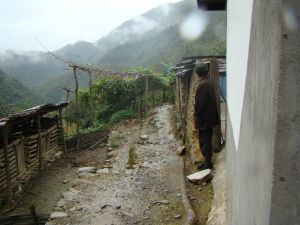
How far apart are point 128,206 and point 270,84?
6.34m

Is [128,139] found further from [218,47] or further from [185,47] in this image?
[185,47]

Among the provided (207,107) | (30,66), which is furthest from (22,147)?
(30,66)

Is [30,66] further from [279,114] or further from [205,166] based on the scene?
[279,114]

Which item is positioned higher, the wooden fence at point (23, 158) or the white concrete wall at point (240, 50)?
the white concrete wall at point (240, 50)

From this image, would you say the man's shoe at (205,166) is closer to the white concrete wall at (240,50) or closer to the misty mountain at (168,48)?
the white concrete wall at (240,50)

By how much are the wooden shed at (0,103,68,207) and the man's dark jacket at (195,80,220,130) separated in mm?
4330

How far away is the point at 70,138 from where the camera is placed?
55.5ft

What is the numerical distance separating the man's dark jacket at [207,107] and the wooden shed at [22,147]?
170 inches

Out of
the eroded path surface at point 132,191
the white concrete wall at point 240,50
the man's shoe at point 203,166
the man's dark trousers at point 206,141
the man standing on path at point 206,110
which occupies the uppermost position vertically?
the white concrete wall at point 240,50

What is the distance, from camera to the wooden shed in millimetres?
8852

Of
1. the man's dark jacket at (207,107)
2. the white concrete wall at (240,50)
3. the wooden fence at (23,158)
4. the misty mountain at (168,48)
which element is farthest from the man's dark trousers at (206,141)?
the misty mountain at (168,48)

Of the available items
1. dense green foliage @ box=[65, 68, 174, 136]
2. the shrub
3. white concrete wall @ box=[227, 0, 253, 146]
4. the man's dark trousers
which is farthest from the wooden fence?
dense green foliage @ box=[65, 68, 174, 136]

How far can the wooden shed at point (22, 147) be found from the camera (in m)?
8.85

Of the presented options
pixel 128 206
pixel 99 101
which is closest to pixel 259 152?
pixel 128 206
